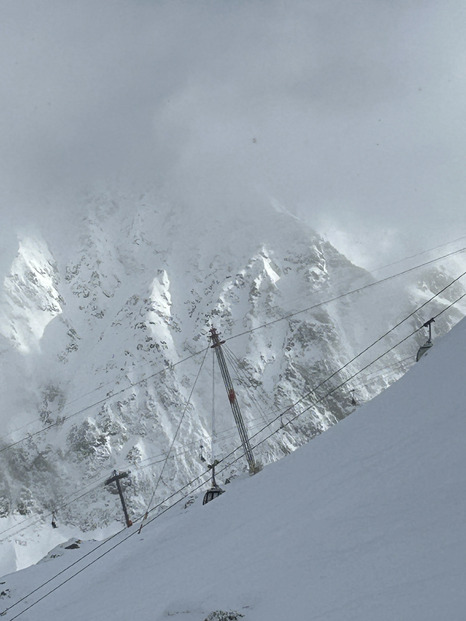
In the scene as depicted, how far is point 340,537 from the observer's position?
9242mm

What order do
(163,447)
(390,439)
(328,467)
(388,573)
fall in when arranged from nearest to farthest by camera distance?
(388,573)
(390,439)
(328,467)
(163,447)

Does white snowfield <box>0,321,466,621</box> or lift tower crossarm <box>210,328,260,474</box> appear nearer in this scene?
white snowfield <box>0,321,466,621</box>

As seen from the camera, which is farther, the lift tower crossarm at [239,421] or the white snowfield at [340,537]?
the lift tower crossarm at [239,421]

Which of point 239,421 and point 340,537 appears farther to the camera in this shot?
point 239,421

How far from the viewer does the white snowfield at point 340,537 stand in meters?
7.38

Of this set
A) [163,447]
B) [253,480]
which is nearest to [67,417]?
[163,447]

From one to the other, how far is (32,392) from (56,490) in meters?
41.0

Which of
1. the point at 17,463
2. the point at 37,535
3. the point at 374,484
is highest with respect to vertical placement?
the point at 17,463

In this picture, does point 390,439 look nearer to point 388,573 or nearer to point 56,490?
point 388,573

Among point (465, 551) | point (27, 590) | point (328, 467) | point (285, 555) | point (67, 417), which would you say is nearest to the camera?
point (465, 551)

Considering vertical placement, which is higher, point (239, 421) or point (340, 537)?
point (239, 421)

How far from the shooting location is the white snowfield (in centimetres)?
738

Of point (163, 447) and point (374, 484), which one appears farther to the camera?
point (163, 447)

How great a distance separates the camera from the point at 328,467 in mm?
12383
